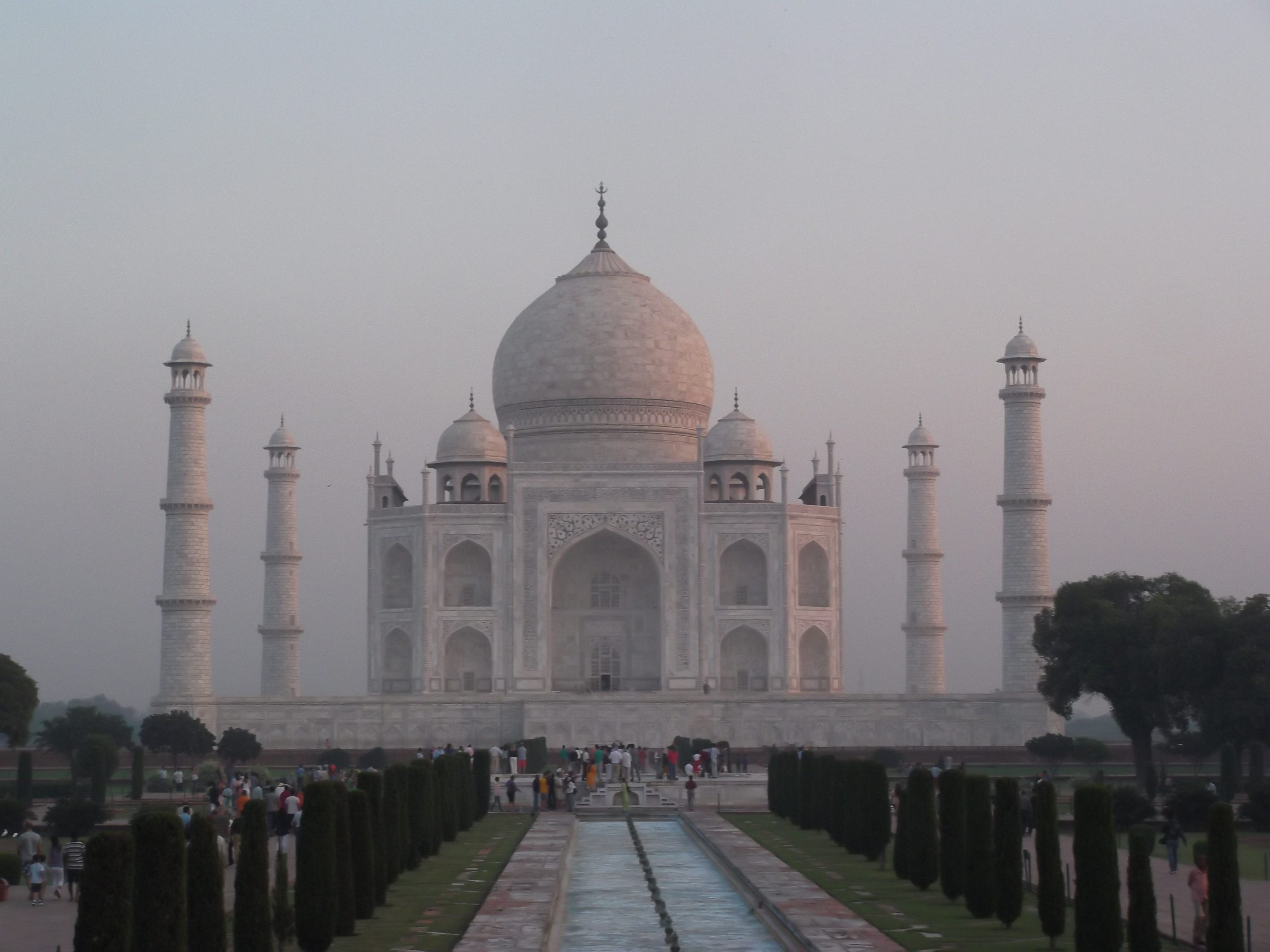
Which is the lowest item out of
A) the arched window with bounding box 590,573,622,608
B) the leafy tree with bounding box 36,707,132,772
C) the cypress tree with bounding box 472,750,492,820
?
the cypress tree with bounding box 472,750,492,820

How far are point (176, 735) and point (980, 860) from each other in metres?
22.8

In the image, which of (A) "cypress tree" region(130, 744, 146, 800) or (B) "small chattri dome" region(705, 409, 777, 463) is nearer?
(A) "cypress tree" region(130, 744, 146, 800)

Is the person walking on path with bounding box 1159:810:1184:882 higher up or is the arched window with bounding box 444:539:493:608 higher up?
the arched window with bounding box 444:539:493:608

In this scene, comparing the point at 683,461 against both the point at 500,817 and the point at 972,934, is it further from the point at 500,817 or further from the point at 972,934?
the point at 972,934

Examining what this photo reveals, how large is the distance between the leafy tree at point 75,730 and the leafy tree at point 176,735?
0.58 metres

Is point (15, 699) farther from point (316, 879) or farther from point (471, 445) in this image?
point (316, 879)

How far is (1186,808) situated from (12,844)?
12162 mm

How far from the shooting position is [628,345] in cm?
4309

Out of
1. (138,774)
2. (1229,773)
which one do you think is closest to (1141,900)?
(1229,773)

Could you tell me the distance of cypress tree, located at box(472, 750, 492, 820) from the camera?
25.6m

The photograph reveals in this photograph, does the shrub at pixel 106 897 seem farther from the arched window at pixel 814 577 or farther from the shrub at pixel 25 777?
the arched window at pixel 814 577

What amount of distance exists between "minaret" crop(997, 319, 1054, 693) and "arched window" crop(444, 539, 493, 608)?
32.2 feet

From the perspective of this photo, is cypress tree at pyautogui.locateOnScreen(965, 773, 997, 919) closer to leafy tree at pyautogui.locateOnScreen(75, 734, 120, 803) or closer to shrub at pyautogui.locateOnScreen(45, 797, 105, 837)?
shrub at pyautogui.locateOnScreen(45, 797, 105, 837)

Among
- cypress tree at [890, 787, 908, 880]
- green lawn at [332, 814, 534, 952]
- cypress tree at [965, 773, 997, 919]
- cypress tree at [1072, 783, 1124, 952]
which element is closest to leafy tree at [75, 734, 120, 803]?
green lawn at [332, 814, 534, 952]
